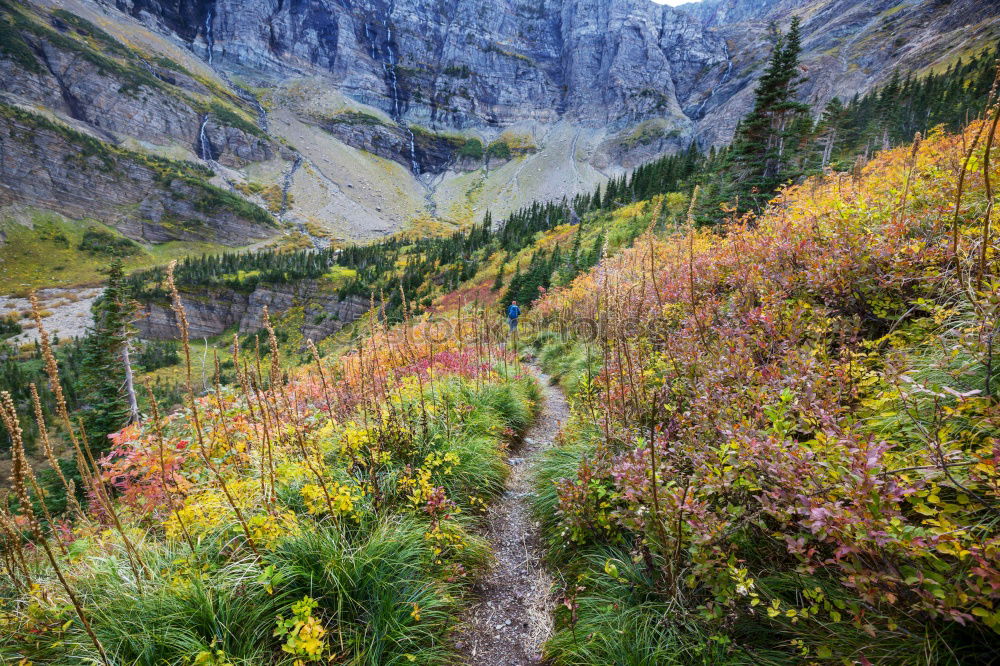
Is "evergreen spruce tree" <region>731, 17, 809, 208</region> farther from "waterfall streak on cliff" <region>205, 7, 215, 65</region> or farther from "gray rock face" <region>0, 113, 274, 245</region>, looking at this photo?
"waterfall streak on cliff" <region>205, 7, 215, 65</region>

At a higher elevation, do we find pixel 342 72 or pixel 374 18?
pixel 374 18

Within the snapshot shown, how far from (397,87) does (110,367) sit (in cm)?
18439

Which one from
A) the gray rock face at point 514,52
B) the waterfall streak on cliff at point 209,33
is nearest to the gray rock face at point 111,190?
the gray rock face at point 514,52

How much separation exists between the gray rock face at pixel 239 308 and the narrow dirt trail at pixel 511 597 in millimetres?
56046

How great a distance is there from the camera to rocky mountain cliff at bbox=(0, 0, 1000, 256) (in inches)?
3644

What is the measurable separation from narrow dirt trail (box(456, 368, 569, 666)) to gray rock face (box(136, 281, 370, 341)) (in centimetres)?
5605

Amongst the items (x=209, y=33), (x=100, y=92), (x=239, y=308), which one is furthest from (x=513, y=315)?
(x=209, y=33)

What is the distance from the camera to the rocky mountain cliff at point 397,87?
92.6m

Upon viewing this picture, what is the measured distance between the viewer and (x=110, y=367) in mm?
16594

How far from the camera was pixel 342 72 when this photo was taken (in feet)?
503

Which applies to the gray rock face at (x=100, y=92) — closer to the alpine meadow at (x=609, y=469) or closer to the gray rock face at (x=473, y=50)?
the gray rock face at (x=473, y=50)

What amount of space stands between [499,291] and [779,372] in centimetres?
3083

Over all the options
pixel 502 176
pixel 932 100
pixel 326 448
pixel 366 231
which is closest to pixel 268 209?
pixel 366 231

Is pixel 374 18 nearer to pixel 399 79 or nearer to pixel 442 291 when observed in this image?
pixel 399 79
